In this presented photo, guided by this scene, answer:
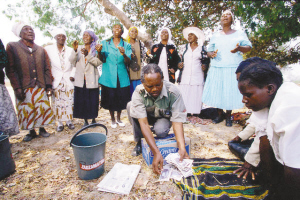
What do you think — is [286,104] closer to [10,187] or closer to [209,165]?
[209,165]

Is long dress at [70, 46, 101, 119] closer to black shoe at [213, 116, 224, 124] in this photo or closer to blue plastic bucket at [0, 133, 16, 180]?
blue plastic bucket at [0, 133, 16, 180]

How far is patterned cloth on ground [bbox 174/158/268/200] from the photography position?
1666 mm

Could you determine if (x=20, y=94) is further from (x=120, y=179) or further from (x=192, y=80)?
(x=192, y=80)

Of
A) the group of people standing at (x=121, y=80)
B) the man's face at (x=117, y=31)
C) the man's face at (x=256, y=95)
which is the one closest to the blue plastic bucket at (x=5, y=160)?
the group of people standing at (x=121, y=80)

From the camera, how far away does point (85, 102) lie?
11.9ft

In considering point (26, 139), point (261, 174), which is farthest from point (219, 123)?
point (26, 139)

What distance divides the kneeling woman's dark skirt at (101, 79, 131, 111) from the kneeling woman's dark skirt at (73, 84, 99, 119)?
221 millimetres

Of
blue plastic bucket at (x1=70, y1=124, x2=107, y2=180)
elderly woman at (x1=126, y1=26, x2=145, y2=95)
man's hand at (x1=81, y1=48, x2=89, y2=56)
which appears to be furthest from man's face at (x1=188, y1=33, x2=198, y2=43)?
blue plastic bucket at (x1=70, y1=124, x2=107, y2=180)

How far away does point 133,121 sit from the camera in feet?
7.90

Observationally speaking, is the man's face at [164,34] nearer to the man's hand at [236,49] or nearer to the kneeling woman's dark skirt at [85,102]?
the man's hand at [236,49]

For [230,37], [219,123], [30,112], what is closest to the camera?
[30,112]

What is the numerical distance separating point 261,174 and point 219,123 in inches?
83.5

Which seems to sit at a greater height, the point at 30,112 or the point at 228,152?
the point at 30,112

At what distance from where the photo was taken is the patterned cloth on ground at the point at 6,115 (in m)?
2.66
